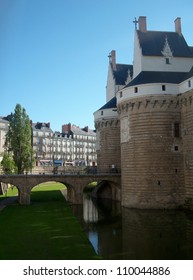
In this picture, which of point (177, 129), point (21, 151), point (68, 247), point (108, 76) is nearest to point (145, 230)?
point (68, 247)

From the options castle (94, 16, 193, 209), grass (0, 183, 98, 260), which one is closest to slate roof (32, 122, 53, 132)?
castle (94, 16, 193, 209)

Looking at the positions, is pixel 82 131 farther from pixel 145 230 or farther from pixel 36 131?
pixel 145 230

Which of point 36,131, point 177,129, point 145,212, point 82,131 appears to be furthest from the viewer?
point 82,131

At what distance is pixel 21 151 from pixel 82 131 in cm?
6726

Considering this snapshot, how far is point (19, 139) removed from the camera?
46.6 metres

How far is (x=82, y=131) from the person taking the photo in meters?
114

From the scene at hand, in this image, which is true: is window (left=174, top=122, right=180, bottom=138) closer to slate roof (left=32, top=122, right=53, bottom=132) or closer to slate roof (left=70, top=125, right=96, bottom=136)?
slate roof (left=32, top=122, right=53, bottom=132)

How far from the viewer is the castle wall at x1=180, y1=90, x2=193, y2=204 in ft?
105

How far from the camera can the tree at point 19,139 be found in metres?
46.6

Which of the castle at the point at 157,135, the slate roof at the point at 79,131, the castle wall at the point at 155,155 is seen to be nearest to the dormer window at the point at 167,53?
the castle at the point at 157,135

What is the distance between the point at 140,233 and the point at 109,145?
76.9ft

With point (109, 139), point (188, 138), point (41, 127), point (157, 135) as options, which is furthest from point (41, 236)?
point (41, 127)

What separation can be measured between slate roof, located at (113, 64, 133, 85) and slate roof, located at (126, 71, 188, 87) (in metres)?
12.5

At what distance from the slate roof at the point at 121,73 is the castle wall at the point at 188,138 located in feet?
58.6
